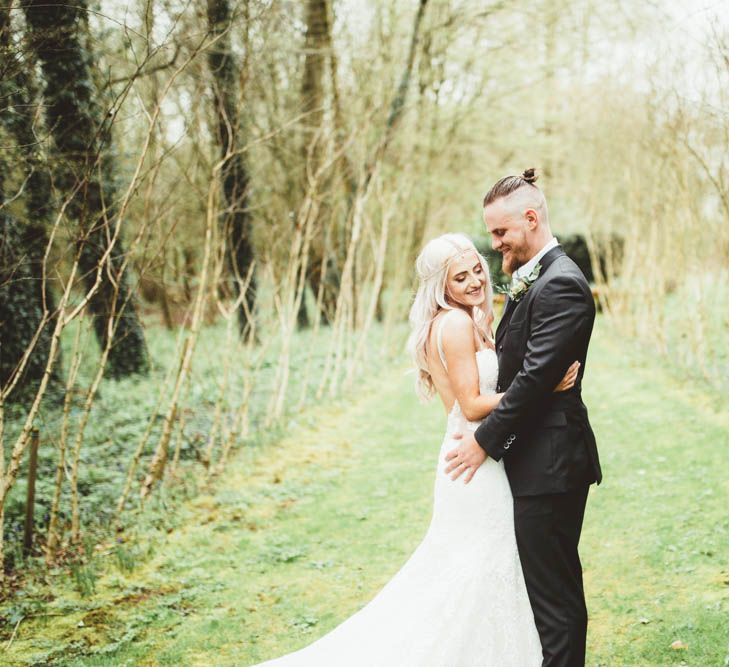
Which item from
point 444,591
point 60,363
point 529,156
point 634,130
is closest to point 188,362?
point 444,591

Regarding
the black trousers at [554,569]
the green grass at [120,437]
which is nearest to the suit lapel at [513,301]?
the black trousers at [554,569]

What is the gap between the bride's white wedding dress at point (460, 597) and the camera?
2541mm

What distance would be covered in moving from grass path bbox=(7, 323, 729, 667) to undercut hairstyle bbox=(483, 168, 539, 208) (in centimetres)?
212

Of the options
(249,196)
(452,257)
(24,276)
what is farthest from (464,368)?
(249,196)

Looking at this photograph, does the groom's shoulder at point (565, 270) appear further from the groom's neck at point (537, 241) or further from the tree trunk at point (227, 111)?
the tree trunk at point (227, 111)

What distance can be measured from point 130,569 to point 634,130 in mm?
9279

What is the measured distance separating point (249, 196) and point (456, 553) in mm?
6513

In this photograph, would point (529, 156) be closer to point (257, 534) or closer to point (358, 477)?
point (358, 477)

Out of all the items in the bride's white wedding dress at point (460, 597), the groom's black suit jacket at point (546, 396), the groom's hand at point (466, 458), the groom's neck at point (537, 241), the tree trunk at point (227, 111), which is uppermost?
the tree trunk at point (227, 111)

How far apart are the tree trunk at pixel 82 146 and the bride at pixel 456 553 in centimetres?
229

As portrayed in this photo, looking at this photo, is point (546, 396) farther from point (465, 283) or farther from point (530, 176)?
point (530, 176)

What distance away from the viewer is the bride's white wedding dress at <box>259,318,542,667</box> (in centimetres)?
254

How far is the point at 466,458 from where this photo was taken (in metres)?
2.60

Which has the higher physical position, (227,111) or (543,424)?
(227,111)
